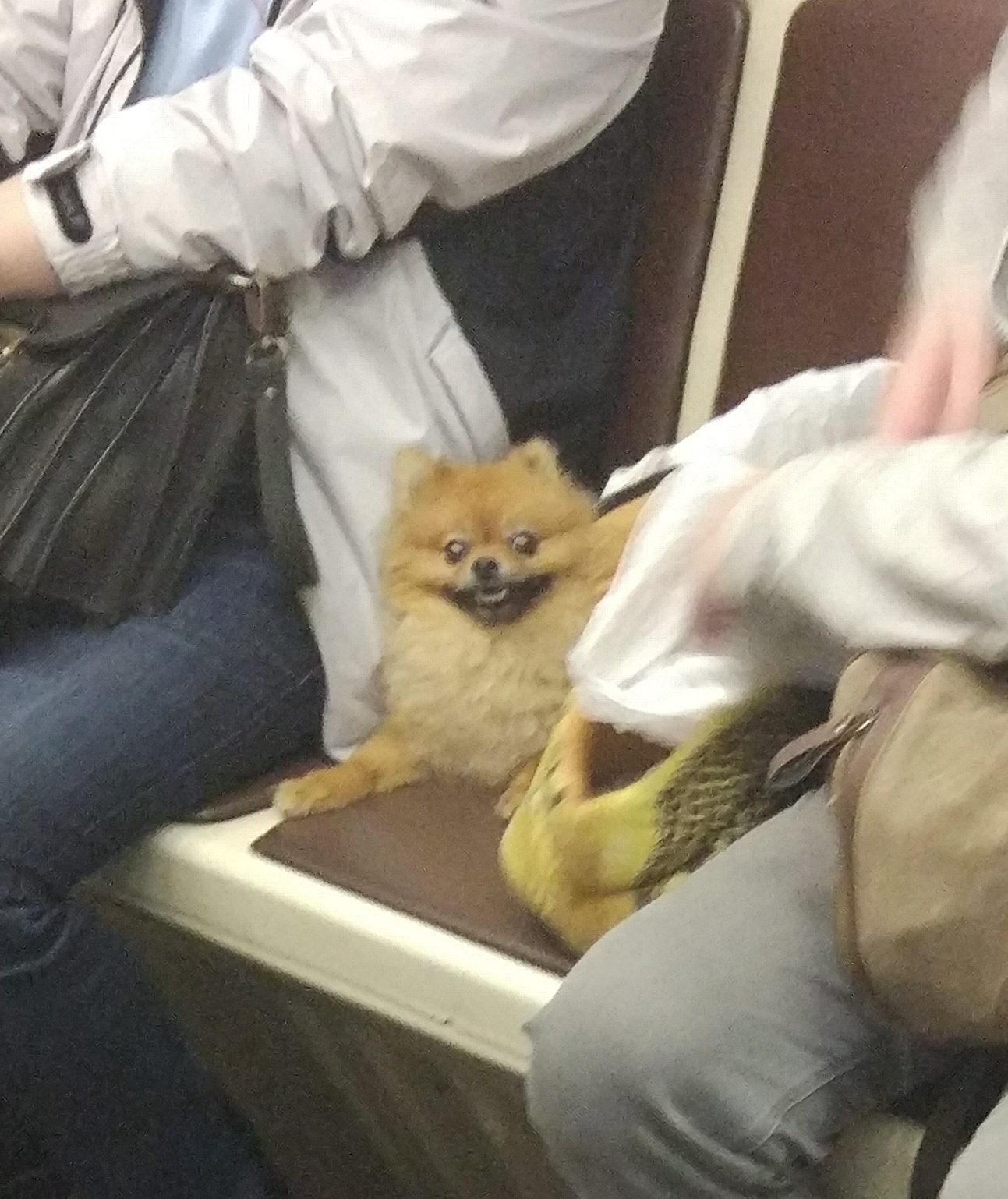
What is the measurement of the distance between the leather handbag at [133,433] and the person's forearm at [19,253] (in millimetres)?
20

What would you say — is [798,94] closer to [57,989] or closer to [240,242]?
[240,242]

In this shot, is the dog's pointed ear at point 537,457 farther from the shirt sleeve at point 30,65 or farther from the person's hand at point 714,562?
the shirt sleeve at point 30,65

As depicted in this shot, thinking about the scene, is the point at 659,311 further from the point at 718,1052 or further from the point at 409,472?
the point at 718,1052

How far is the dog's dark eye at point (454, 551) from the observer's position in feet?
3.47

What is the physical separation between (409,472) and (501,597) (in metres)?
0.11

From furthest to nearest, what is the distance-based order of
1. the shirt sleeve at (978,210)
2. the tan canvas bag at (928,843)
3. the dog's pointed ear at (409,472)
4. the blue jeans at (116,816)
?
the dog's pointed ear at (409,472)
the blue jeans at (116,816)
the shirt sleeve at (978,210)
the tan canvas bag at (928,843)

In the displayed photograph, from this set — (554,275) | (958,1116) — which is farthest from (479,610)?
(958,1116)

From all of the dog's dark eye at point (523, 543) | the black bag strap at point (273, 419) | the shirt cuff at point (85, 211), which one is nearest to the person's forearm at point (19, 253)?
the shirt cuff at point (85, 211)

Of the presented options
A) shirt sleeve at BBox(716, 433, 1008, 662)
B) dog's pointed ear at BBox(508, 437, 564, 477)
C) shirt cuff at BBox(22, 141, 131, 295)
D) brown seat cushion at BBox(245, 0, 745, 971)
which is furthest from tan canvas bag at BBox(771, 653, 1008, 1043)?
shirt cuff at BBox(22, 141, 131, 295)

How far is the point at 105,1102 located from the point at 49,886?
0.15m

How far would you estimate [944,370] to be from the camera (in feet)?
2.51

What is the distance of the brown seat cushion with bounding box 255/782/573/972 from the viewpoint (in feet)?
2.84

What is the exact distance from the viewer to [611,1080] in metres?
0.67

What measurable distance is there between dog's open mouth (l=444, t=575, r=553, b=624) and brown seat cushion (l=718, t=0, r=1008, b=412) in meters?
0.26
